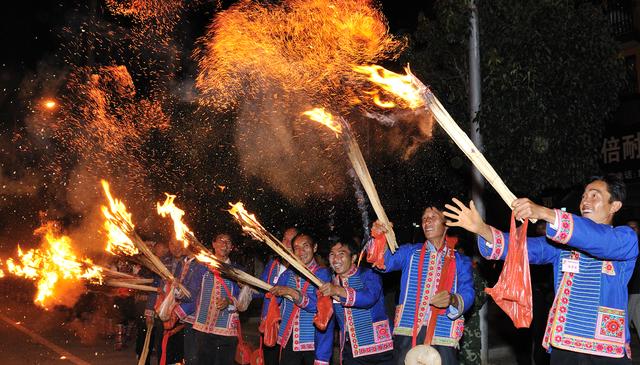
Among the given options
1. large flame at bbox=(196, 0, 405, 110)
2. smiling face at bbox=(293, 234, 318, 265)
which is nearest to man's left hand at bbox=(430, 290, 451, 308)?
smiling face at bbox=(293, 234, 318, 265)

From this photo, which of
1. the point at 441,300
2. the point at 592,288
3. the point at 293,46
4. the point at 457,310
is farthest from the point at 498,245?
the point at 293,46

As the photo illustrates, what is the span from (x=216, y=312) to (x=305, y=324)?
1145 millimetres

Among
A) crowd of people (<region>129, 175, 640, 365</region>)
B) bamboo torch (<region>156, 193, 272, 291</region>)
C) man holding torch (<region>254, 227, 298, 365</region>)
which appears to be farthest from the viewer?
man holding torch (<region>254, 227, 298, 365</region>)

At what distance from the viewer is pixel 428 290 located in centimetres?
521

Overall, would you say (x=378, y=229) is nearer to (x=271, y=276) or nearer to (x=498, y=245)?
(x=498, y=245)

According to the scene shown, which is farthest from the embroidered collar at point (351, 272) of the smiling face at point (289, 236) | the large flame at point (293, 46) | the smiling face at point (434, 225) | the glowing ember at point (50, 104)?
the glowing ember at point (50, 104)

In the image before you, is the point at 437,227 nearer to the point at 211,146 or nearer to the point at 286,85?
the point at 286,85

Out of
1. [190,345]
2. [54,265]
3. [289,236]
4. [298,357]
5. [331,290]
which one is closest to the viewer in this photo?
[331,290]

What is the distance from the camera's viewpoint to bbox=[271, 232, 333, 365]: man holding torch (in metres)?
6.25

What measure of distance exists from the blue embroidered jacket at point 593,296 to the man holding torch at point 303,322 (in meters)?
2.38

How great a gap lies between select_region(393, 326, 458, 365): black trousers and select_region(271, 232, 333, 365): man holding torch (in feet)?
3.59

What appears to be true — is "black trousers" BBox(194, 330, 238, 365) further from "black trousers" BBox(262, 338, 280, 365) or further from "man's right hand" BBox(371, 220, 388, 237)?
"man's right hand" BBox(371, 220, 388, 237)

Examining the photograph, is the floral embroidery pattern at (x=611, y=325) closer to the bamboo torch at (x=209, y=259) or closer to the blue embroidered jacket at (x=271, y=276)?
the bamboo torch at (x=209, y=259)

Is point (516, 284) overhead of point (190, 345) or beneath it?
overhead
